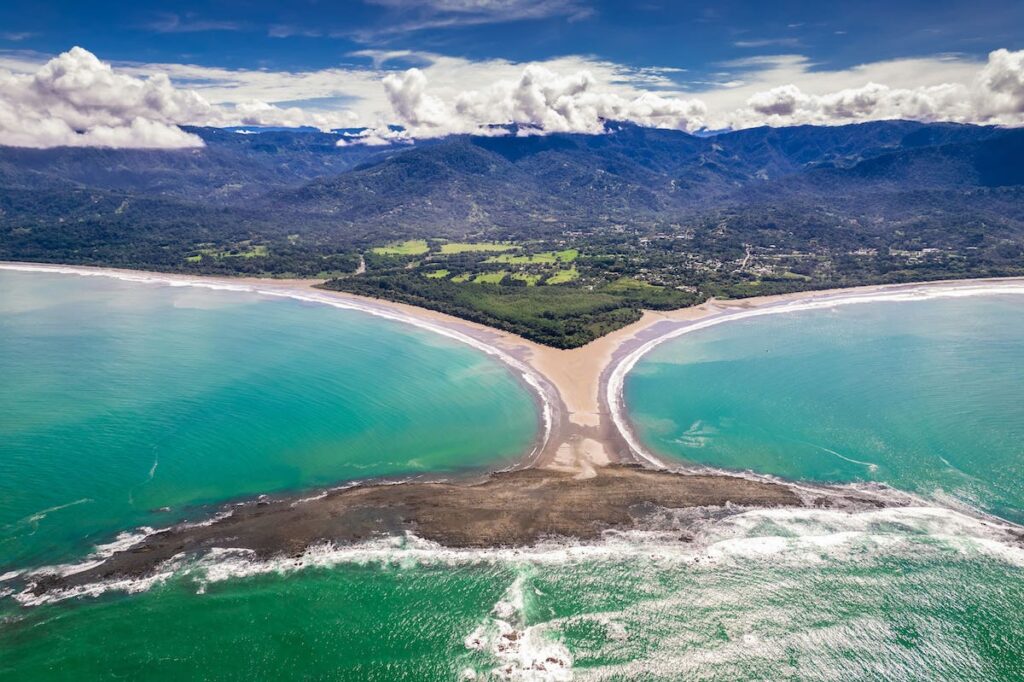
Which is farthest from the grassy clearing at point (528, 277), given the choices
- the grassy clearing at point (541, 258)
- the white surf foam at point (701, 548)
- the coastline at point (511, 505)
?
the white surf foam at point (701, 548)

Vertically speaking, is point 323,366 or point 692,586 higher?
point 323,366

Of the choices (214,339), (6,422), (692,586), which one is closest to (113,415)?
(6,422)

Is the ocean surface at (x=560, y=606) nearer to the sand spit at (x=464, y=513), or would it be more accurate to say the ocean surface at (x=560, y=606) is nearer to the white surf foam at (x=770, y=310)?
the sand spit at (x=464, y=513)

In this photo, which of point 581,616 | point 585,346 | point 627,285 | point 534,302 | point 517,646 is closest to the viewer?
point 517,646

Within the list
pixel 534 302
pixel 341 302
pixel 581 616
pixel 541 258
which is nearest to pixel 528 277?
pixel 541 258

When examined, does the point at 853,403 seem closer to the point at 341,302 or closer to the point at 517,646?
the point at 517,646

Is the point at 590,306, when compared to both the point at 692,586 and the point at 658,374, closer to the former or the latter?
the point at 658,374

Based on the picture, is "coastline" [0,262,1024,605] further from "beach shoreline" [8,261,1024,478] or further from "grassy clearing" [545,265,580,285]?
"grassy clearing" [545,265,580,285]
